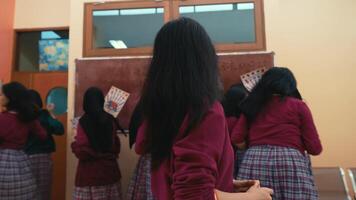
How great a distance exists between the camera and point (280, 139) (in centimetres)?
211

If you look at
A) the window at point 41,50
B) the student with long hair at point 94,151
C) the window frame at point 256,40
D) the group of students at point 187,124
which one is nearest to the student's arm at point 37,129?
the student with long hair at point 94,151

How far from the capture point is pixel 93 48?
3.60 metres

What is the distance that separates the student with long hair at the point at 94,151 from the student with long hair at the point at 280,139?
1166 millimetres

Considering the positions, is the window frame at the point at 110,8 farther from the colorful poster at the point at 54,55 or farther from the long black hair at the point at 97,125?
the long black hair at the point at 97,125

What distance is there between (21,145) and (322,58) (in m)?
3.06

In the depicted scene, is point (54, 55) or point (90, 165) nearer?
point (90, 165)

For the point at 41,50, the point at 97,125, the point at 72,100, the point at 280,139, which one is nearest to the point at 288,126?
the point at 280,139

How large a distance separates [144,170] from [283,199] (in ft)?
3.81

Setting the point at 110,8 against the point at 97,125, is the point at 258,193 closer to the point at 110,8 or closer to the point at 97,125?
the point at 97,125

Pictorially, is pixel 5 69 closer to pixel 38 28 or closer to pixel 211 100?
pixel 38 28

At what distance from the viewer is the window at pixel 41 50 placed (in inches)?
161

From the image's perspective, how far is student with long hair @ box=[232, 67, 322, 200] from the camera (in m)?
2.06

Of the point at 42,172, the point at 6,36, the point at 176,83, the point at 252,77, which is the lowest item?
the point at 42,172

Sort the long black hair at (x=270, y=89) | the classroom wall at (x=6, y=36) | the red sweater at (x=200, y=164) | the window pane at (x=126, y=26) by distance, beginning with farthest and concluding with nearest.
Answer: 1. the classroom wall at (x=6, y=36)
2. the window pane at (x=126, y=26)
3. the long black hair at (x=270, y=89)
4. the red sweater at (x=200, y=164)
